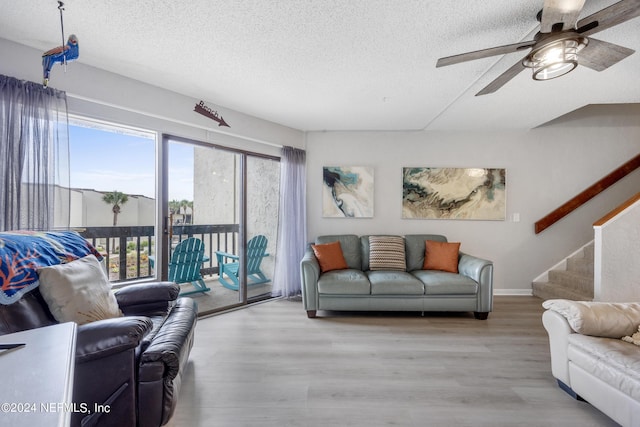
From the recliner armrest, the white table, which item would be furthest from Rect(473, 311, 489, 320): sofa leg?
the white table

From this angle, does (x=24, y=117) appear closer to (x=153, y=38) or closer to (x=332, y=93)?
(x=153, y=38)

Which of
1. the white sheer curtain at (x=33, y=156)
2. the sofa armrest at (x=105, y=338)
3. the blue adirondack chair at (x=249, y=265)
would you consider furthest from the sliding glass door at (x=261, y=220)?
the sofa armrest at (x=105, y=338)

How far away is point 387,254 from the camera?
3740 mm

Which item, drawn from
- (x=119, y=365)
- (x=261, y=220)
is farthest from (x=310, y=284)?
(x=119, y=365)

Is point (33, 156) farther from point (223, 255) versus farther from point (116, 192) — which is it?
point (223, 255)

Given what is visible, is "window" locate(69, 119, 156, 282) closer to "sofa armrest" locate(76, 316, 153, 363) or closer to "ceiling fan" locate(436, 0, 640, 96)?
"sofa armrest" locate(76, 316, 153, 363)

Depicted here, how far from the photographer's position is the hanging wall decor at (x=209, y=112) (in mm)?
3117

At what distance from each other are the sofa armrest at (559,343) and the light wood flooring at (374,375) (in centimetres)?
15

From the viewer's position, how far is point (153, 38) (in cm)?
203

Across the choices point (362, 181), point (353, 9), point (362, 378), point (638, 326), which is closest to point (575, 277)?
point (638, 326)

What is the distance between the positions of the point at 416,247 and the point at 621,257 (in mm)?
2078

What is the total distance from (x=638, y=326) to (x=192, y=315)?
2961 millimetres

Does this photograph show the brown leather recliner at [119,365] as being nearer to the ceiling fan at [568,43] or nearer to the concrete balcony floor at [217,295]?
the concrete balcony floor at [217,295]

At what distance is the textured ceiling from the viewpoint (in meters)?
1.73
